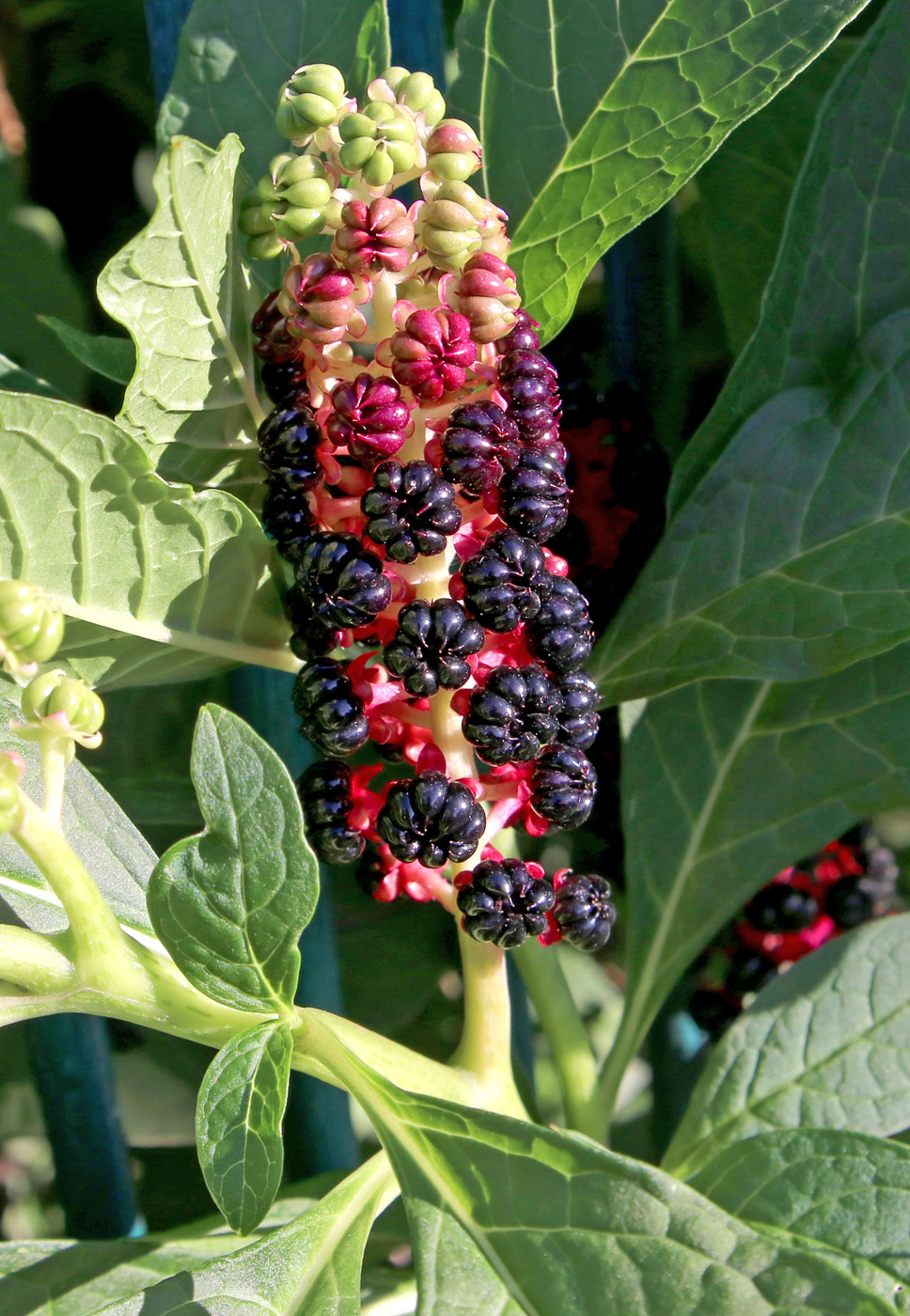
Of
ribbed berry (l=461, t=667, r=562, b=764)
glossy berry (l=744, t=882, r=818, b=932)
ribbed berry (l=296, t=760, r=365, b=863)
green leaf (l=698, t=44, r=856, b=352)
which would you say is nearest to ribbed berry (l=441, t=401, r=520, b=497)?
ribbed berry (l=461, t=667, r=562, b=764)

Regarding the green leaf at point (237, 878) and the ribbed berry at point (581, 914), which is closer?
the green leaf at point (237, 878)

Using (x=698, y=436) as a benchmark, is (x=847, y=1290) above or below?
below

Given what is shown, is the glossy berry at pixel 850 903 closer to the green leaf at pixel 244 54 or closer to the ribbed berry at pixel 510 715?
Answer: the ribbed berry at pixel 510 715

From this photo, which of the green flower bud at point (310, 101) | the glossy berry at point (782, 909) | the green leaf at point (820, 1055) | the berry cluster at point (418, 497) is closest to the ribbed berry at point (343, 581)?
the berry cluster at point (418, 497)

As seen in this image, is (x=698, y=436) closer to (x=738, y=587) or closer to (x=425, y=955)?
(x=738, y=587)

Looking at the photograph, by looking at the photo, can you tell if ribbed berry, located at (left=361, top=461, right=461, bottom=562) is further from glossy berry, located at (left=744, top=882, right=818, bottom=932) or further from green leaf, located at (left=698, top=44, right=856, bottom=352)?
glossy berry, located at (left=744, top=882, right=818, bottom=932)

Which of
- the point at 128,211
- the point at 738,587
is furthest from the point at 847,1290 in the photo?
the point at 128,211
